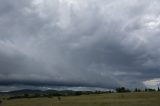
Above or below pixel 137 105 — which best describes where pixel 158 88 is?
above

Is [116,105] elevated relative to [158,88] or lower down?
lower down

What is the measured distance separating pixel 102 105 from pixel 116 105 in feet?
14.2

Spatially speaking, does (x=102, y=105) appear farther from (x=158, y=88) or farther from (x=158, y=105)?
(x=158, y=88)

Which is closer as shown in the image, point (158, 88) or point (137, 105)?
point (137, 105)

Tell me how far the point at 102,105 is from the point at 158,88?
10475cm

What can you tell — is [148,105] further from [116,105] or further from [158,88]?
[158,88]

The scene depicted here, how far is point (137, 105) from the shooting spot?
76500 mm

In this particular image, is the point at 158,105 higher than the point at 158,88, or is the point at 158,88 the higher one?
the point at 158,88

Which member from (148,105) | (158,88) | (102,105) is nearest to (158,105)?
(148,105)

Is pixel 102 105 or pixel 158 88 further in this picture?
pixel 158 88

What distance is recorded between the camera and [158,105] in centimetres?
7625

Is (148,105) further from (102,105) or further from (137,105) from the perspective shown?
(102,105)

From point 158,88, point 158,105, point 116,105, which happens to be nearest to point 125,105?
point 116,105

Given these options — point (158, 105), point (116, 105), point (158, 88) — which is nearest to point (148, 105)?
point (158, 105)
